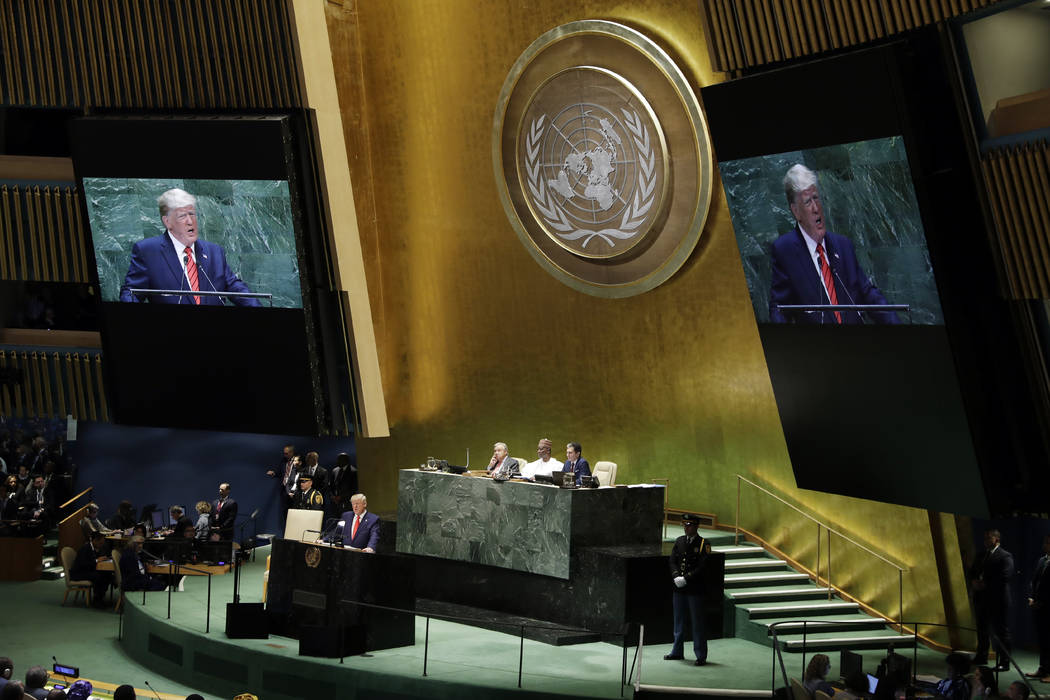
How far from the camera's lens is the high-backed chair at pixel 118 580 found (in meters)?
15.3

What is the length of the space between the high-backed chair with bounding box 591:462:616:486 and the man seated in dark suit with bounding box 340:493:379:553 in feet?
8.75

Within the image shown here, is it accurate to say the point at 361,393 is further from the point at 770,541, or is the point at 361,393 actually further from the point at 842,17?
the point at 842,17

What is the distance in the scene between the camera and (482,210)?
1667cm

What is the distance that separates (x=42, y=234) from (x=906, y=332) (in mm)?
10571

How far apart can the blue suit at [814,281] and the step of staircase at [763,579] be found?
2779 mm

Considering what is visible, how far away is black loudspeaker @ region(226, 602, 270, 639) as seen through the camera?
12953 millimetres

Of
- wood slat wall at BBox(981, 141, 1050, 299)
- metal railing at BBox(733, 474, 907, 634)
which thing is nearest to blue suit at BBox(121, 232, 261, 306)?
metal railing at BBox(733, 474, 907, 634)

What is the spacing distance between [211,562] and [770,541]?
6834mm

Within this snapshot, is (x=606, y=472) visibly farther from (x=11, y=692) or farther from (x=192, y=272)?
(x=11, y=692)

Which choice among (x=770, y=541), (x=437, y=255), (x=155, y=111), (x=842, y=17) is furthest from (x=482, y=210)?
(x=842, y=17)

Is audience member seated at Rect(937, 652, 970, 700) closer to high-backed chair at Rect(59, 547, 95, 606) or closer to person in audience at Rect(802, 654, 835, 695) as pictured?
person in audience at Rect(802, 654, 835, 695)

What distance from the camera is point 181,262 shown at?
1609cm

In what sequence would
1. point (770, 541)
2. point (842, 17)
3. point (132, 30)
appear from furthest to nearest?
point (132, 30) → point (770, 541) → point (842, 17)

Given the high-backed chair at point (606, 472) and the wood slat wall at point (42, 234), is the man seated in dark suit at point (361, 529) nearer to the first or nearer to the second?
the high-backed chair at point (606, 472)
